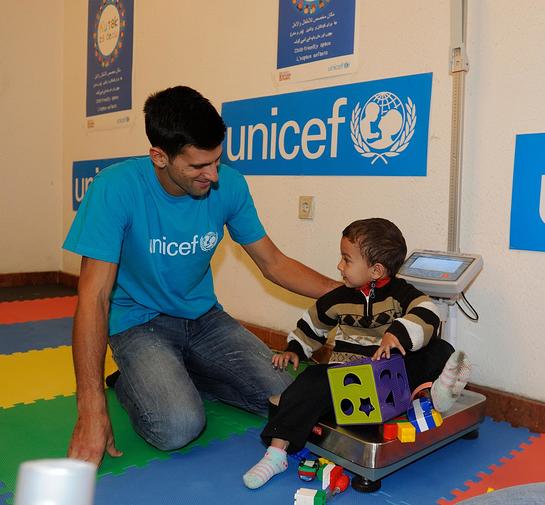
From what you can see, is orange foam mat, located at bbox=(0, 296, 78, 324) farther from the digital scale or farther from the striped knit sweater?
the digital scale

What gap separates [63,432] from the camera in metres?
1.86

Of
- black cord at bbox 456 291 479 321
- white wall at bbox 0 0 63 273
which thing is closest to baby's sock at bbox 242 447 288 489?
black cord at bbox 456 291 479 321

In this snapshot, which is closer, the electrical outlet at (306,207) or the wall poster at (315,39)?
the wall poster at (315,39)

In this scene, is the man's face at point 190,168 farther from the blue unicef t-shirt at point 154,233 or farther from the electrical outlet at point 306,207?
the electrical outlet at point 306,207

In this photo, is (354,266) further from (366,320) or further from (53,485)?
→ (53,485)

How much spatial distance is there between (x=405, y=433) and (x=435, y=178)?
1019 mm

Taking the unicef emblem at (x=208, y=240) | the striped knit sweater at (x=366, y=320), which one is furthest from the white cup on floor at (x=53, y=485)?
the unicef emblem at (x=208, y=240)

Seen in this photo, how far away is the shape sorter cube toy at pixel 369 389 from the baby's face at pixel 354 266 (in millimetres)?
260

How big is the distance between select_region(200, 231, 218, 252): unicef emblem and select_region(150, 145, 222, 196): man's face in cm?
17

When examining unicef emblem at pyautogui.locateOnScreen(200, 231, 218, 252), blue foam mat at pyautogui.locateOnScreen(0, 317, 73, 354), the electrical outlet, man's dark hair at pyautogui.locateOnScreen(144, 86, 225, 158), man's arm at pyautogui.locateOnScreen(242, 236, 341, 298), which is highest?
man's dark hair at pyautogui.locateOnScreen(144, 86, 225, 158)

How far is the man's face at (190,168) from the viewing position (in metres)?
1.74

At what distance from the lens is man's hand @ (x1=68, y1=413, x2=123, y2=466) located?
4.90 feet

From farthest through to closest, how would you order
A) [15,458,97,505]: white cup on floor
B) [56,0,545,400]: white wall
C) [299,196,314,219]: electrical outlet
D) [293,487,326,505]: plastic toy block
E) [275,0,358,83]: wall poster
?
1. [299,196,314,219]: electrical outlet
2. [275,0,358,83]: wall poster
3. [56,0,545,400]: white wall
4. [293,487,326,505]: plastic toy block
5. [15,458,97,505]: white cup on floor

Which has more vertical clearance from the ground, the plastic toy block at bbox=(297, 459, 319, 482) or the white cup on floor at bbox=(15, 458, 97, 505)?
the white cup on floor at bbox=(15, 458, 97, 505)
